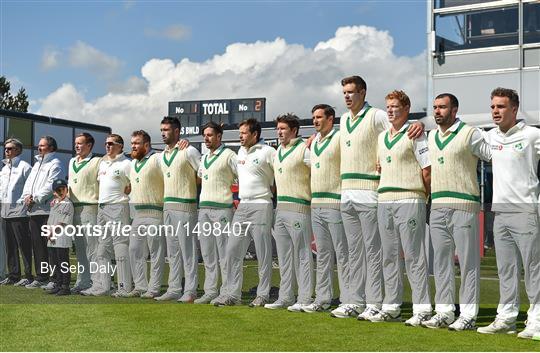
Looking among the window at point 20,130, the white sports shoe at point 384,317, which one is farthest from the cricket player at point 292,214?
the window at point 20,130

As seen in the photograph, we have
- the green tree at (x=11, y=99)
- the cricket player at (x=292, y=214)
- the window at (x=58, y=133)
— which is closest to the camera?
the cricket player at (x=292, y=214)

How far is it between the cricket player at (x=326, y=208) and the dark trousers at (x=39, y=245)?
481 centimetres

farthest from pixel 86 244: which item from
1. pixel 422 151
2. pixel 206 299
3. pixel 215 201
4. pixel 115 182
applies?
pixel 422 151

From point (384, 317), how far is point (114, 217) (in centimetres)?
427

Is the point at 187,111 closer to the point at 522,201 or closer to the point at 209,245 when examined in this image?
the point at 209,245

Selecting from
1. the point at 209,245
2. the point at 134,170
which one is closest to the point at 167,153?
the point at 134,170

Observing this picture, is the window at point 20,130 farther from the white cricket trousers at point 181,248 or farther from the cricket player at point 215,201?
the cricket player at point 215,201

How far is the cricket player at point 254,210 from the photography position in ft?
32.9

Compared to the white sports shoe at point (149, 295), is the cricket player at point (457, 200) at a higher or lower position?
higher

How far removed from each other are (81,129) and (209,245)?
755 inches

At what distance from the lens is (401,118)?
848 cm

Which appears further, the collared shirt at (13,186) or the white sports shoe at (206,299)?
the collared shirt at (13,186)

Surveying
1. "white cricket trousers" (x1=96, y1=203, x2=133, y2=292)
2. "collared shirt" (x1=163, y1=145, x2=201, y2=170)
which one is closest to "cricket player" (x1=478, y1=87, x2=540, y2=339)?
"collared shirt" (x1=163, y1=145, x2=201, y2=170)

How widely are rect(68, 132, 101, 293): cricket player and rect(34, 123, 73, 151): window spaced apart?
48.4 feet
